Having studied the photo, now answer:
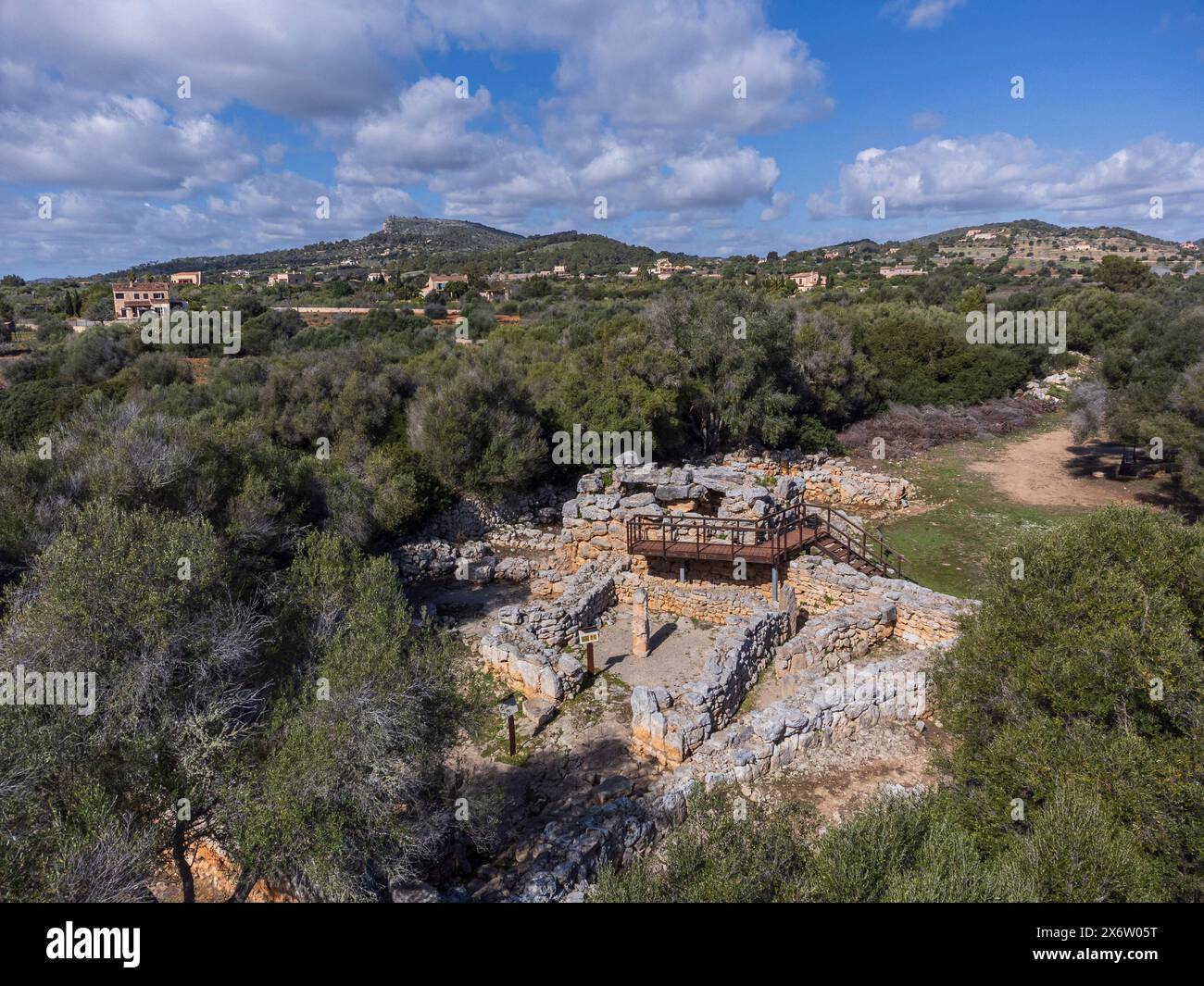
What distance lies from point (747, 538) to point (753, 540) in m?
0.17

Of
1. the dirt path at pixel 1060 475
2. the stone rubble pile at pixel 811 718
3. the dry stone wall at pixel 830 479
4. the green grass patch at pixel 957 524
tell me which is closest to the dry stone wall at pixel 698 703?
the stone rubble pile at pixel 811 718

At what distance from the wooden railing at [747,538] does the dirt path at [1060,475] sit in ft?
29.0

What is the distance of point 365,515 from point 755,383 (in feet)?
55.2

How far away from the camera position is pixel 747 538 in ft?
53.2

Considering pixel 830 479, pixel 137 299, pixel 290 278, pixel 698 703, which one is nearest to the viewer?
pixel 698 703

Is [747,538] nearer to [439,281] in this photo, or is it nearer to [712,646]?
[712,646]

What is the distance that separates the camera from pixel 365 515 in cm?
1644

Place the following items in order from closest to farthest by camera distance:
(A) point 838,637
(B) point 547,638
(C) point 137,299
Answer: (A) point 838,637
(B) point 547,638
(C) point 137,299

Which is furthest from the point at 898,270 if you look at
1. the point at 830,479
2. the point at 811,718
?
the point at 811,718

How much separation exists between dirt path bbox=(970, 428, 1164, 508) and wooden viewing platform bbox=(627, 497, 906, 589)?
29.4 feet

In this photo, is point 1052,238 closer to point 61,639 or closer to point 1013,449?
point 1013,449

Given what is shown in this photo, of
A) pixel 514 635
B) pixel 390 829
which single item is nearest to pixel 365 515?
pixel 514 635

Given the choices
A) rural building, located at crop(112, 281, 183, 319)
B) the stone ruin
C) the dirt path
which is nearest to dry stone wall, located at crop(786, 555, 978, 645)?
the stone ruin

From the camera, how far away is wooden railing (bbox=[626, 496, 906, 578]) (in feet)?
48.5
